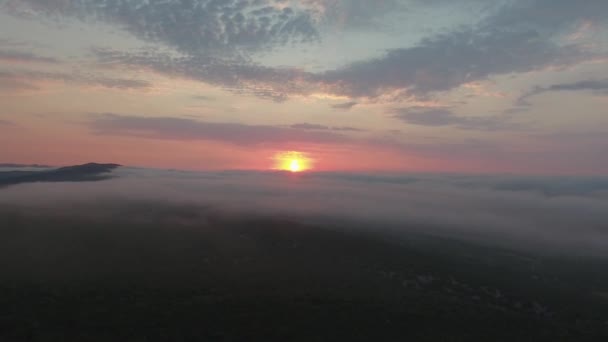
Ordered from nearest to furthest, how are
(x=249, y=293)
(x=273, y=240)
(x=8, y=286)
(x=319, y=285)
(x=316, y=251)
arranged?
(x=8, y=286) < (x=249, y=293) < (x=319, y=285) < (x=316, y=251) < (x=273, y=240)

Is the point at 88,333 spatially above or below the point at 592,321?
above

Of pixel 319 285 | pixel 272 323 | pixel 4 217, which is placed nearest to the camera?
pixel 272 323

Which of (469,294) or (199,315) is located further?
(469,294)

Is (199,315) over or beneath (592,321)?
over

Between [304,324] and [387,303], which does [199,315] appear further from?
[387,303]

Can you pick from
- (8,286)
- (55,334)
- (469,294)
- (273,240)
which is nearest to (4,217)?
(8,286)

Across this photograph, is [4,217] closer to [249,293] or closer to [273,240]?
[273,240]

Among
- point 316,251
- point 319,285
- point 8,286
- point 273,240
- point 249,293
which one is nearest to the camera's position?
point 8,286

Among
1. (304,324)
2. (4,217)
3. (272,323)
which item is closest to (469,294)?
(304,324)

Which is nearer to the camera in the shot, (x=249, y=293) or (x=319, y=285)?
(x=249, y=293)
